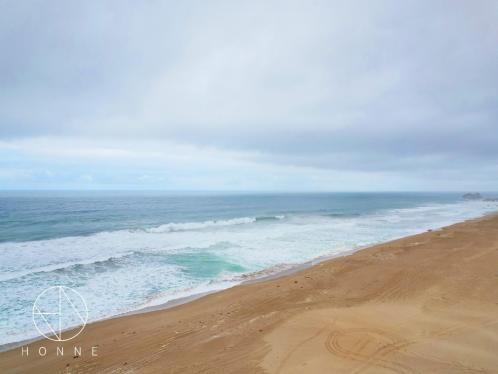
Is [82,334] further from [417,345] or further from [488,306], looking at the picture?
[488,306]

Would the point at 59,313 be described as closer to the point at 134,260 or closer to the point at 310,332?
the point at 134,260

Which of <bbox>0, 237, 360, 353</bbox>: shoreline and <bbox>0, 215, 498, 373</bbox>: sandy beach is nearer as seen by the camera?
<bbox>0, 215, 498, 373</bbox>: sandy beach

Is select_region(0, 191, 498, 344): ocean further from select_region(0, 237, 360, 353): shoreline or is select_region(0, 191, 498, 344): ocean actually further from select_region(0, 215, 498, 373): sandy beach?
select_region(0, 215, 498, 373): sandy beach

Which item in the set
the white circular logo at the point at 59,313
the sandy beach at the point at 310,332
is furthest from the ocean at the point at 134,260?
the sandy beach at the point at 310,332

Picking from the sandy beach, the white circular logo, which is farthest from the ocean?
the sandy beach

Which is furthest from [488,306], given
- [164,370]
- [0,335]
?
[0,335]

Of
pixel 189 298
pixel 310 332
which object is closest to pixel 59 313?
pixel 189 298
